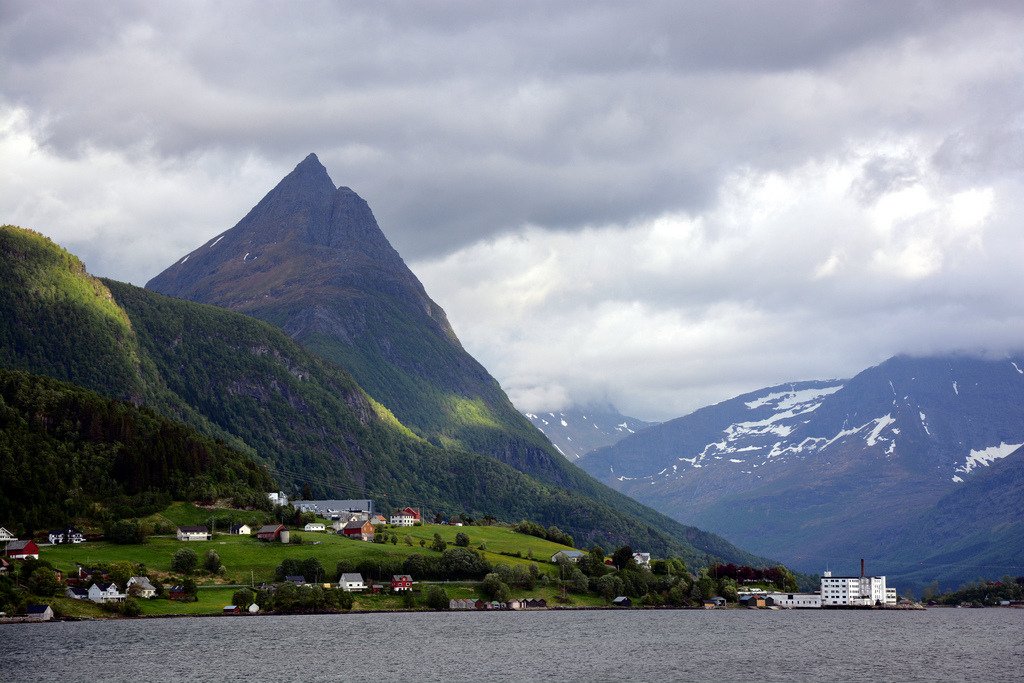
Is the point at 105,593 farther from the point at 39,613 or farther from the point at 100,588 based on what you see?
the point at 39,613

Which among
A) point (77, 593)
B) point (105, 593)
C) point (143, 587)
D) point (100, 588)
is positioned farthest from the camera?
point (143, 587)

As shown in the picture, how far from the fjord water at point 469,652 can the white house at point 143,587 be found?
358 inches

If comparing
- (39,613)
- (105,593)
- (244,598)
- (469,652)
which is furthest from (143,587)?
(469,652)

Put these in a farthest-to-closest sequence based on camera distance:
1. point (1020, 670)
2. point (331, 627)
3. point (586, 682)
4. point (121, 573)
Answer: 1. point (121, 573)
2. point (331, 627)
3. point (1020, 670)
4. point (586, 682)

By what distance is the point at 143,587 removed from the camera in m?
196

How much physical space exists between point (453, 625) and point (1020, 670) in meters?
82.6

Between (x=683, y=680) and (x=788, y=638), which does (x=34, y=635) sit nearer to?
(x=683, y=680)

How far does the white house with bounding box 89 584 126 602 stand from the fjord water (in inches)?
314

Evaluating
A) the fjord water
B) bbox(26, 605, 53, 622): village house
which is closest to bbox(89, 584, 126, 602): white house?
the fjord water

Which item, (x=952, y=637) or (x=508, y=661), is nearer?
(x=508, y=661)

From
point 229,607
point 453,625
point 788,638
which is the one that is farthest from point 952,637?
point 229,607

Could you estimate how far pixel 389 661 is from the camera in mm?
141250

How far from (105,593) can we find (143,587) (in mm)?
7109

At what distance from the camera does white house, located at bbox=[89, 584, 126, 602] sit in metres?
190
